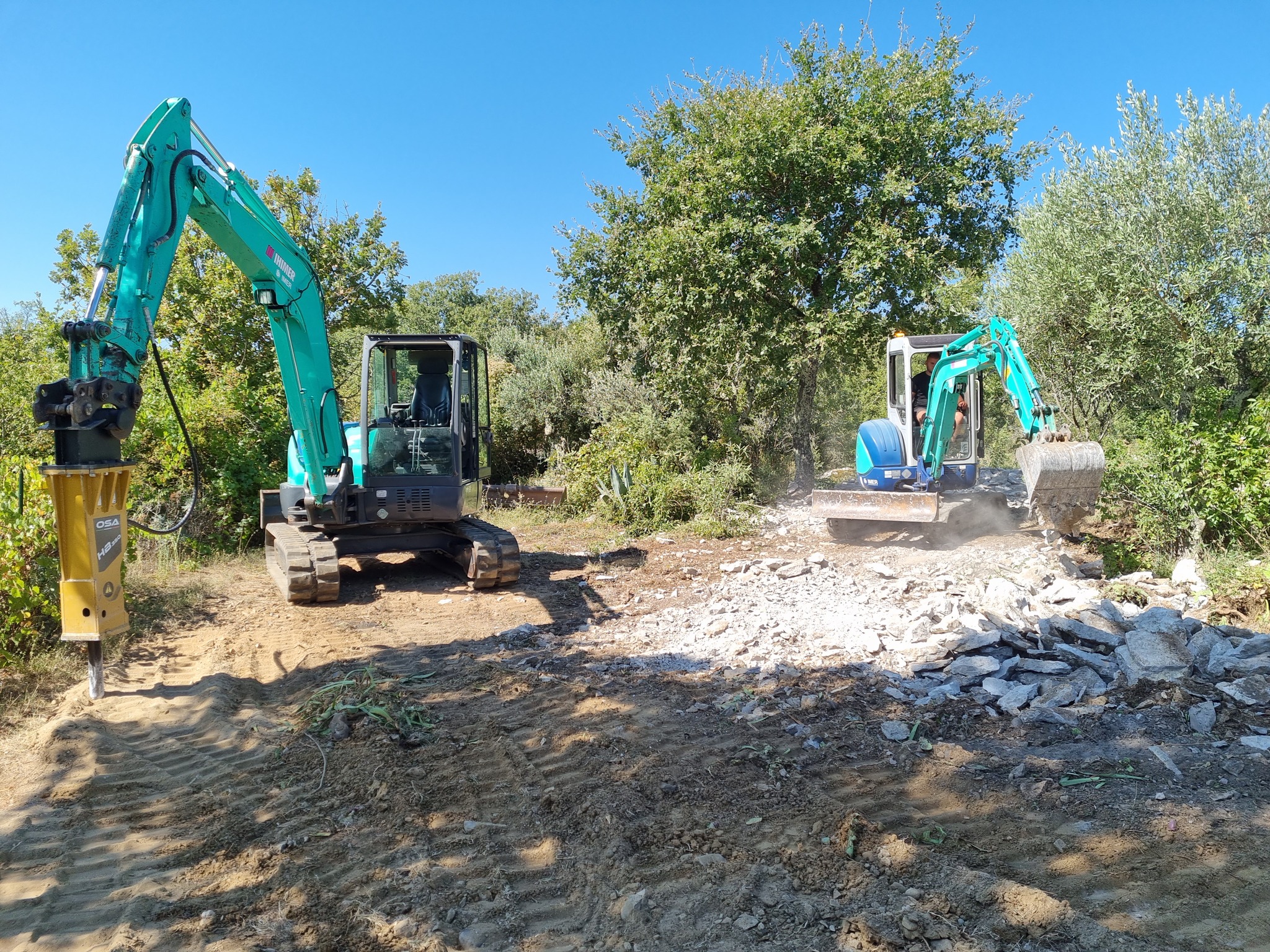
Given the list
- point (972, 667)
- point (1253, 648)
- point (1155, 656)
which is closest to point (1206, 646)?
point (1253, 648)

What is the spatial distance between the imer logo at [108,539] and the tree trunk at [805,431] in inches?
487

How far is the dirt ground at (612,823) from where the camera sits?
2926mm

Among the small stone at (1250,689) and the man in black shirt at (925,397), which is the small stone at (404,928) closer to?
the small stone at (1250,689)

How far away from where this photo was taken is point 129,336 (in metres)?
5.30

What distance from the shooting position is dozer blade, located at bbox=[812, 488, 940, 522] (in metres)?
10.3

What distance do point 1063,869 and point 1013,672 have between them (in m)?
2.47

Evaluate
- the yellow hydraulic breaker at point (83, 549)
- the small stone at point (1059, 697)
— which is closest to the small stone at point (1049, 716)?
the small stone at point (1059, 697)

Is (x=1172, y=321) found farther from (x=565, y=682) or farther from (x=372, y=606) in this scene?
(x=372, y=606)

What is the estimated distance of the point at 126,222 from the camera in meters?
5.50

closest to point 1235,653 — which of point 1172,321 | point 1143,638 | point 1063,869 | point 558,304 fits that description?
point 1143,638

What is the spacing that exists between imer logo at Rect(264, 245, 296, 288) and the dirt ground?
3.85 m

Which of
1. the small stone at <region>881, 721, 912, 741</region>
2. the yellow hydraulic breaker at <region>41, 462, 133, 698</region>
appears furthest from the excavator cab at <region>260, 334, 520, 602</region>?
the small stone at <region>881, 721, 912, 741</region>

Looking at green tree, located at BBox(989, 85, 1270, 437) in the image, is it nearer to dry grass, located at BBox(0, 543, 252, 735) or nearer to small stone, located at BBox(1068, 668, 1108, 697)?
small stone, located at BBox(1068, 668, 1108, 697)

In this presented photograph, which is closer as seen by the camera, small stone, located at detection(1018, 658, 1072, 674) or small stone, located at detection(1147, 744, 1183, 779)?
small stone, located at detection(1147, 744, 1183, 779)
